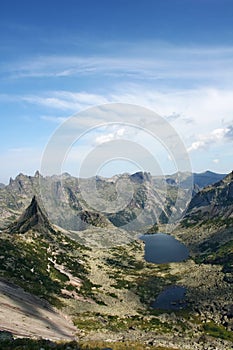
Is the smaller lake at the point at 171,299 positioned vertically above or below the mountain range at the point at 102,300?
below

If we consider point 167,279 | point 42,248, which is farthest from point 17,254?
point 167,279

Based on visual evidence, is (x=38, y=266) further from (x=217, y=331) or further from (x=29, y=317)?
(x=217, y=331)

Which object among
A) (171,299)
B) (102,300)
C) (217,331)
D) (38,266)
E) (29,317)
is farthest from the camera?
(38,266)

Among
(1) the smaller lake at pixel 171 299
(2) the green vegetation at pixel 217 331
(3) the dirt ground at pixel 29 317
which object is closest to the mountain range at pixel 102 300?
(3) the dirt ground at pixel 29 317

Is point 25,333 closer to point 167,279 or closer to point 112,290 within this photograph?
point 112,290

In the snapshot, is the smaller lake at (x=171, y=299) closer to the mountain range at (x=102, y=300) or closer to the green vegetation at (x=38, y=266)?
the mountain range at (x=102, y=300)

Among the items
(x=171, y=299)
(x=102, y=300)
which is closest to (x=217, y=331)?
(x=171, y=299)

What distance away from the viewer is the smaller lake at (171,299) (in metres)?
121

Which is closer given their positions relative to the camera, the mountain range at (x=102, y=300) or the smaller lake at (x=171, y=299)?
the mountain range at (x=102, y=300)

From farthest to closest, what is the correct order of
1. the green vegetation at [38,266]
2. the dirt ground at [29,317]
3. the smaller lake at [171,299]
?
1. the smaller lake at [171,299]
2. the green vegetation at [38,266]
3. the dirt ground at [29,317]

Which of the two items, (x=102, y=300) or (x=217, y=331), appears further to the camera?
(x=102, y=300)

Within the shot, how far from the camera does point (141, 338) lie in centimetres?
7156

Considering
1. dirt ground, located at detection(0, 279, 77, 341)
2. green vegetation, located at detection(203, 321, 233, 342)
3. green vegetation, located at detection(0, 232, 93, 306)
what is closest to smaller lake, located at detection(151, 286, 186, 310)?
green vegetation, located at detection(203, 321, 233, 342)

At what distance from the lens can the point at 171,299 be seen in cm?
13088
